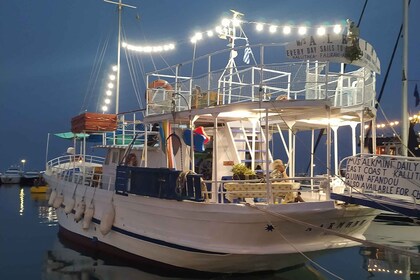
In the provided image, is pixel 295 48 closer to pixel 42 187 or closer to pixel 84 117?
pixel 84 117

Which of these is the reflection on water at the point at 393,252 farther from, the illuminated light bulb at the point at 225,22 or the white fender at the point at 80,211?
the white fender at the point at 80,211

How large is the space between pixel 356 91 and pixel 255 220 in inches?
159

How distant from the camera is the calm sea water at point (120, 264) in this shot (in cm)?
1130

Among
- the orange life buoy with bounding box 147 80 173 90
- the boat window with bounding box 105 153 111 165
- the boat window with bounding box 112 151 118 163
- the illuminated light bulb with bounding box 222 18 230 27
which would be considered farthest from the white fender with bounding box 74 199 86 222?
the illuminated light bulb with bounding box 222 18 230 27

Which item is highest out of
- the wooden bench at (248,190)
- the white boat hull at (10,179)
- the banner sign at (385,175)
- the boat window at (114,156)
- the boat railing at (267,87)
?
the boat railing at (267,87)

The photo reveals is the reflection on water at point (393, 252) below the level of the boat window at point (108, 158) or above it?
below

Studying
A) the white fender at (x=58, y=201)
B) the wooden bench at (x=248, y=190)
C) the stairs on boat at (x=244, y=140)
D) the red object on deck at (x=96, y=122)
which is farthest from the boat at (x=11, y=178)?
the wooden bench at (x=248, y=190)

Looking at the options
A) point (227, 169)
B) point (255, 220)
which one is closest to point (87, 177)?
point (227, 169)

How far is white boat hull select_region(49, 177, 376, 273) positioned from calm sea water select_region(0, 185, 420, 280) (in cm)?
55

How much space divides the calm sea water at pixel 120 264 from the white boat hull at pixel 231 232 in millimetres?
552

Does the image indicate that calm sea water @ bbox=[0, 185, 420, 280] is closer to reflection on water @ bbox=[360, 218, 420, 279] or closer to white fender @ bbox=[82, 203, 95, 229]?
reflection on water @ bbox=[360, 218, 420, 279]

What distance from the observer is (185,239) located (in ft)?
32.0

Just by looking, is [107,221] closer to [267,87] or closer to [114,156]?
[114,156]

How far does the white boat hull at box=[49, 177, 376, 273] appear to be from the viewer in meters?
9.00
